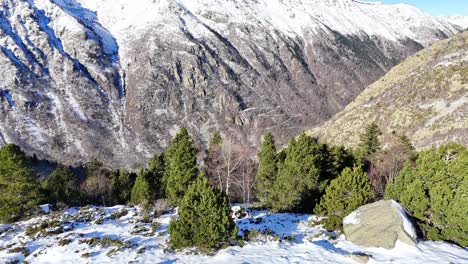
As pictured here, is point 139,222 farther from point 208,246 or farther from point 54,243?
point 208,246

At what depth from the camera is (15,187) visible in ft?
102

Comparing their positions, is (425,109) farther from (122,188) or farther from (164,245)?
(164,245)

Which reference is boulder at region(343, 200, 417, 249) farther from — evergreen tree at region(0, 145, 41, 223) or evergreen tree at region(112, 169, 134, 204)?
evergreen tree at region(112, 169, 134, 204)

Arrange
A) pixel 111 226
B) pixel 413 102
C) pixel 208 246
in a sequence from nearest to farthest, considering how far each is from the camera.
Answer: pixel 208 246 → pixel 111 226 → pixel 413 102

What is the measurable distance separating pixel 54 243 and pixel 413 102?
7946 cm

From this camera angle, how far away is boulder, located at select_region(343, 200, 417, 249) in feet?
58.1

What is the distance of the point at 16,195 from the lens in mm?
31266

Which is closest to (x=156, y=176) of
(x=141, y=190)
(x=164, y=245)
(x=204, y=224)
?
(x=141, y=190)

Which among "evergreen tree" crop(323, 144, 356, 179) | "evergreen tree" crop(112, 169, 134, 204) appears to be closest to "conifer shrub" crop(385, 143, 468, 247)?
"evergreen tree" crop(323, 144, 356, 179)

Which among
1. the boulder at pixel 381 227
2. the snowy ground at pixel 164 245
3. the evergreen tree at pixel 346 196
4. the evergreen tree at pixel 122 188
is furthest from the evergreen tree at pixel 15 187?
the evergreen tree at pixel 122 188

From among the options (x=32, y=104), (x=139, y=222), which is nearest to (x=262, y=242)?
(x=139, y=222)

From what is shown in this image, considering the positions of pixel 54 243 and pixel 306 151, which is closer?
pixel 54 243

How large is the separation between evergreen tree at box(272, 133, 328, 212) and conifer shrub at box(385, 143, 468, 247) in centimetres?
608

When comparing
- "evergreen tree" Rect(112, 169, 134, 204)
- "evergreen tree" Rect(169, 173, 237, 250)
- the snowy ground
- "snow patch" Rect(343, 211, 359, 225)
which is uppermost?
"evergreen tree" Rect(169, 173, 237, 250)
